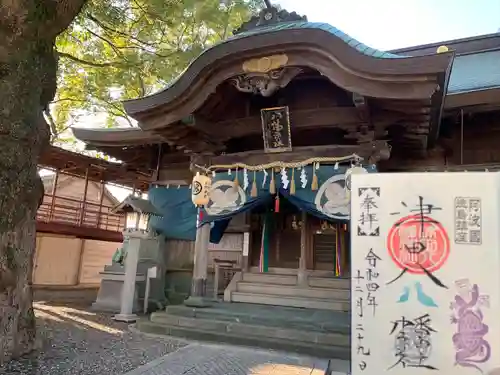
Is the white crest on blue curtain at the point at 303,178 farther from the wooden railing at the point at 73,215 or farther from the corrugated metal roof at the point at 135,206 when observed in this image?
the wooden railing at the point at 73,215

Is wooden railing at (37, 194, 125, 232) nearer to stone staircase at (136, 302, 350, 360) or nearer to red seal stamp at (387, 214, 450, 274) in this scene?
stone staircase at (136, 302, 350, 360)

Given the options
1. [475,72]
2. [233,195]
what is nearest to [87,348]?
[233,195]

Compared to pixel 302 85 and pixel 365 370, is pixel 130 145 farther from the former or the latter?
pixel 365 370

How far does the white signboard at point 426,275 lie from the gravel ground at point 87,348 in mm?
3166

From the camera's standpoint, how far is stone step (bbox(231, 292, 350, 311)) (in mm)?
7445

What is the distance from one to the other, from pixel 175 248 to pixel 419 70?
6.76 m

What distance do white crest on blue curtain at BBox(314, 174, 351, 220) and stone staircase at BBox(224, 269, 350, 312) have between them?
190 cm

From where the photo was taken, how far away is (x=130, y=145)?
9578 millimetres

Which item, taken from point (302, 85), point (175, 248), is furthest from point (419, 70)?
point (175, 248)

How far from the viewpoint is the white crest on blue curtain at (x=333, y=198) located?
6.53 m

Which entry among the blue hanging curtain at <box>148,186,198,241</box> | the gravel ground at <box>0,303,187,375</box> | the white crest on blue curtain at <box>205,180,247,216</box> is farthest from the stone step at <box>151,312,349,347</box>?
the blue hanging curtain at <box>148,186,198,241</box>

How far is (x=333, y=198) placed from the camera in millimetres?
6652

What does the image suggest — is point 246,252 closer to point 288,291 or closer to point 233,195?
point 288,291

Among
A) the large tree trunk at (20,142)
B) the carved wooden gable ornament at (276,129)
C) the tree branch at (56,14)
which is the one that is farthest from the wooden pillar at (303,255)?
the tree branch at (56,14)
